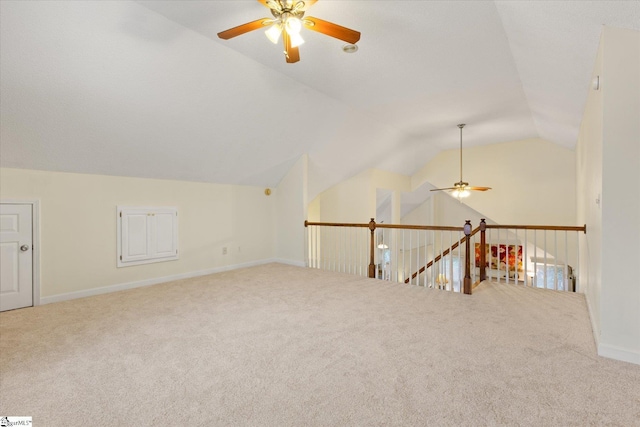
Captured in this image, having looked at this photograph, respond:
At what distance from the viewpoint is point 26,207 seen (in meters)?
3.52

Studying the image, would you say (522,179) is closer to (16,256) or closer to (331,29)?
(331,29)

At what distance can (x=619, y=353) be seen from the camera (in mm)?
2205

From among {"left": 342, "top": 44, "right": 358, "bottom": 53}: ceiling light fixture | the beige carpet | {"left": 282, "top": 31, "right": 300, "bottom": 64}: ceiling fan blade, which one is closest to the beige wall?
the beige carpet

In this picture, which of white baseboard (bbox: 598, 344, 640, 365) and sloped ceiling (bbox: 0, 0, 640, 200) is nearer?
white baseboard (bbox: 598, 344, 640, 365)

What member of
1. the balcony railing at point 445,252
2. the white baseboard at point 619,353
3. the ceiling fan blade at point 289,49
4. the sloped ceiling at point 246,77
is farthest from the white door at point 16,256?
the white baseboard at point 619,353

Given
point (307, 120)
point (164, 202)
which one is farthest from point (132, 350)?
point (307, 120)

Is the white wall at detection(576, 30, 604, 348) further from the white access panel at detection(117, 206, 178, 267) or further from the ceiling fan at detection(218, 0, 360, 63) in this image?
the white access panel at detection(117, 206, 178, 267)

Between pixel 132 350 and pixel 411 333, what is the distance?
223 cm

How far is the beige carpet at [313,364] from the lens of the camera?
167cm

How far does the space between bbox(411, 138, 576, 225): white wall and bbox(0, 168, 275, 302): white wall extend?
5613mm

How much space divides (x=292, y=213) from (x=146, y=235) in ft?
8.33

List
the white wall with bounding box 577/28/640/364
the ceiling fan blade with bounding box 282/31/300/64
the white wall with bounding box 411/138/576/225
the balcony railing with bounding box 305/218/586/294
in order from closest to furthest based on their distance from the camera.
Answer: the white wall with bounding box 577/28/640/364, the ceiling fan blade with bounding box 282/31/300/64, the balcony railing with bounding box 305/218/586/294, the white wall with bounding box 411/138/576/225

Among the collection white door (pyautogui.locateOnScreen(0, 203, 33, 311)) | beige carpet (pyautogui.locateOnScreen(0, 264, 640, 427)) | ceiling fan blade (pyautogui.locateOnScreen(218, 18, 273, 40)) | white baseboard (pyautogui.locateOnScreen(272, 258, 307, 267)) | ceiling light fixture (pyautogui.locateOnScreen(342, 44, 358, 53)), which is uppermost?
ceiling light fixture (pyautogui.locateOnScreen(342, 44, 358, 53))

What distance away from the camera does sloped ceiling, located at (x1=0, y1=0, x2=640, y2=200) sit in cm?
250
